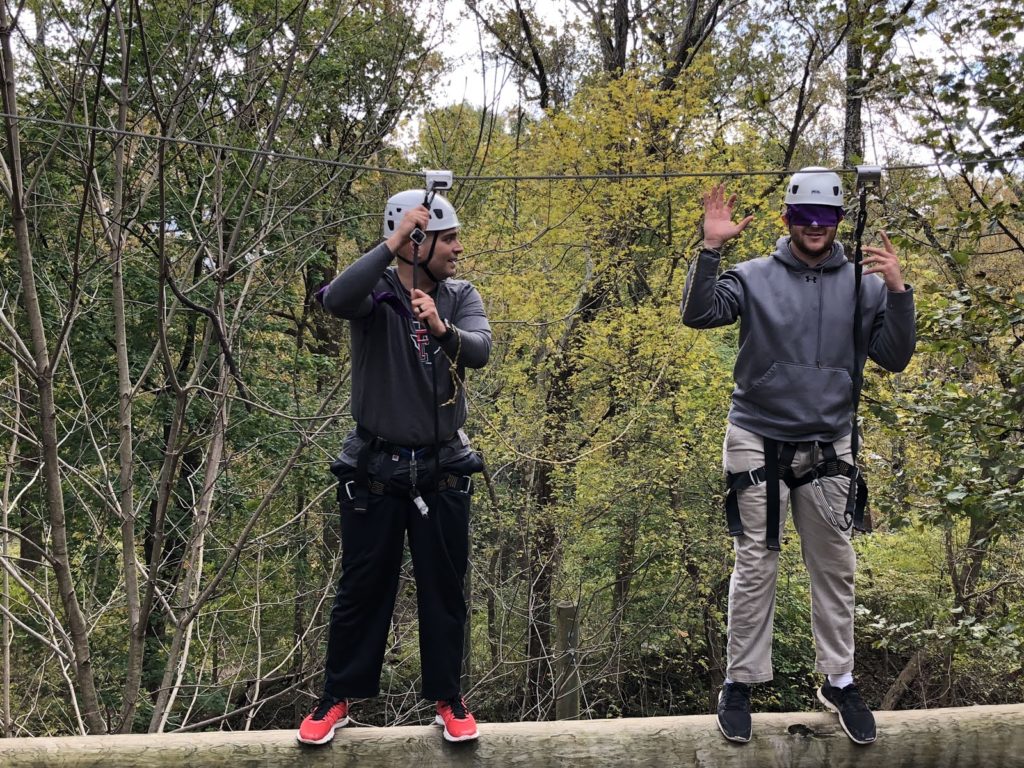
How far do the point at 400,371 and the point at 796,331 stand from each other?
1.32 m

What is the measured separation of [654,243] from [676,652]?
238 inches

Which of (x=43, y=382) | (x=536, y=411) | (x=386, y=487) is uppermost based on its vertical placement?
(x=43, y=382)

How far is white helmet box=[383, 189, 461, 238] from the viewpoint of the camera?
278cm

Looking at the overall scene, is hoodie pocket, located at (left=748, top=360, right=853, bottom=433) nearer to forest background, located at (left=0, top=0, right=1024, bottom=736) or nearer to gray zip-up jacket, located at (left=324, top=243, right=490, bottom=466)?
gray zip-up jacket, located at (left=324, top=243, right=490, bottom=466)

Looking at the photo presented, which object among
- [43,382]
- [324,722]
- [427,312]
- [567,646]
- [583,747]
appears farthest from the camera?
[567,646]

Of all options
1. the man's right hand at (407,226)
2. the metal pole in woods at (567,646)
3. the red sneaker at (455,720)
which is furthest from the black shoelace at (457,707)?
the metal pole in woods at (567,646)

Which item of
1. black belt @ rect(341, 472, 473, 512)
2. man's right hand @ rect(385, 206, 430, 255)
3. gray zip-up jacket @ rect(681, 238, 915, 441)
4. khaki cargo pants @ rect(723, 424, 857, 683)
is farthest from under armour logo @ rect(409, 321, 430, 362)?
khaki cargo pants @ rect(723, 424, 857, 683)

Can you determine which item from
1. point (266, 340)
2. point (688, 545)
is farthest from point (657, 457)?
point (266, 340)

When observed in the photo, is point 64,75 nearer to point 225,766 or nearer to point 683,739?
point 225,766

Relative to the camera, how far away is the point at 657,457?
1095 cm

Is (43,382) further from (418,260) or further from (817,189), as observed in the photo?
(817,189)

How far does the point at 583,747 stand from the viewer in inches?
110

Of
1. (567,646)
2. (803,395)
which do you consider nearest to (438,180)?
(803,395)

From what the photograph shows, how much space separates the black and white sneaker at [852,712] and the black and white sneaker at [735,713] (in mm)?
299
